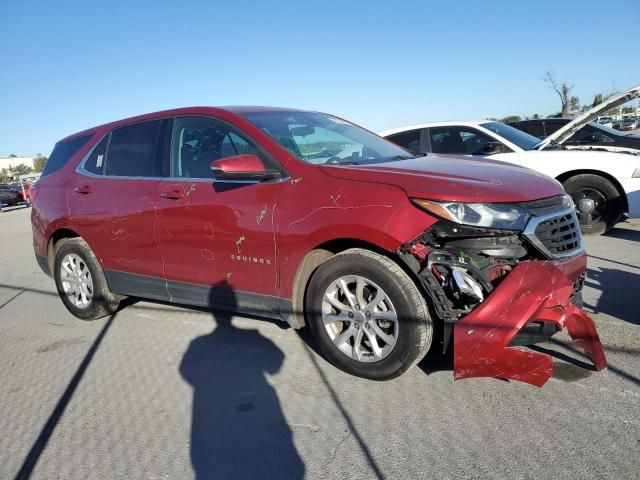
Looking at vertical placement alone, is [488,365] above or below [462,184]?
below

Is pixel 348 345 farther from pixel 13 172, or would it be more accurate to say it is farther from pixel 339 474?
pixel 13 172

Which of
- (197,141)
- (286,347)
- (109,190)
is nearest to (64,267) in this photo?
(109,190)

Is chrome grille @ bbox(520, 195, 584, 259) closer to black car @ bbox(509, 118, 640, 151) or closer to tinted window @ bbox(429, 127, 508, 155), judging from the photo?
tinted window @ bbox(429, 127, 508, 155)

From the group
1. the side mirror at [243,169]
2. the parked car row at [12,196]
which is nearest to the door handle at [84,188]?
the side mirror at [243,169]

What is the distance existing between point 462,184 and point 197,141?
2.22 m

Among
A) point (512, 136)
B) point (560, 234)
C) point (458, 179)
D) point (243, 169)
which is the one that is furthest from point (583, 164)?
point (243, 169)

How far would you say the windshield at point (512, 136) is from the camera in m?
7.43

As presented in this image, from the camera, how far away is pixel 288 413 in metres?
3.02

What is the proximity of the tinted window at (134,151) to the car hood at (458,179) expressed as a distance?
5.80ft

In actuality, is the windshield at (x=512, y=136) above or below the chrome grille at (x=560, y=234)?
above

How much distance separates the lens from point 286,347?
13.0 feet

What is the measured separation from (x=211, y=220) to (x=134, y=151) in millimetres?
1276

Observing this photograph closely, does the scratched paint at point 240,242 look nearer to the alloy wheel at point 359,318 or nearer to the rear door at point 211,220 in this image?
the rear door at point 211,220

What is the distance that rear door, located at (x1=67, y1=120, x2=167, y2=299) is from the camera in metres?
4.29
